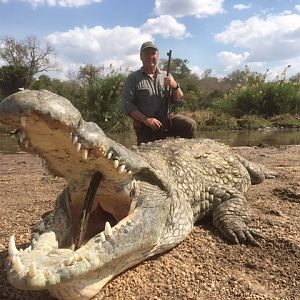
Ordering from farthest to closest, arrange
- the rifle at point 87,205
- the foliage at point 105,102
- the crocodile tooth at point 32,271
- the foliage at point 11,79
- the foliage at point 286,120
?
the foliage at point 11,79, the foliage at point 286,120, the foliage at point 105,102, the rifle at point 87,205, the crocodile tooth at point 32,271

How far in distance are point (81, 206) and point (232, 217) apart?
1322 millimetres

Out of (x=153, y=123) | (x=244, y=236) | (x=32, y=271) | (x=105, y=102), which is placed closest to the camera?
(x=32, y=271)

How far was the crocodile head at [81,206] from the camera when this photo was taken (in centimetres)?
194

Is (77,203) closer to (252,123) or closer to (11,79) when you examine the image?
(252,123)

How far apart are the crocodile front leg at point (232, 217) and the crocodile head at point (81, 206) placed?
518 millimetres

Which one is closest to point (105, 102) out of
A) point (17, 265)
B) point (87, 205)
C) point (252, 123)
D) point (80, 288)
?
point (252, 123)

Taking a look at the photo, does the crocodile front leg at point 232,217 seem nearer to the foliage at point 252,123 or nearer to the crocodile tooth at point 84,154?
the crocodile tooth at point 84,154

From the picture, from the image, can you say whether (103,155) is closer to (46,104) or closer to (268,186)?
(46,104)

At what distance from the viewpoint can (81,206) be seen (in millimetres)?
2832

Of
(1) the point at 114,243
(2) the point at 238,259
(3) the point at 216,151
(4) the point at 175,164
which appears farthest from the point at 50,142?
(3) the point at 216,151

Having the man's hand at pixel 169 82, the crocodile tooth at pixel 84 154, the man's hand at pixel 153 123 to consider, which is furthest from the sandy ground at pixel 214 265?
the man's hand at pixel 169 82

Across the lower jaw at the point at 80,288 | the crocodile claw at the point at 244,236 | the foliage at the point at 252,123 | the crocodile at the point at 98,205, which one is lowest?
the foliage at the point at 252,123

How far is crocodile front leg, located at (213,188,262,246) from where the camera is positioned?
10.5 ft

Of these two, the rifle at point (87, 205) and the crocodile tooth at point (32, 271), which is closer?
the crocodile tooth at point (32, 271)
